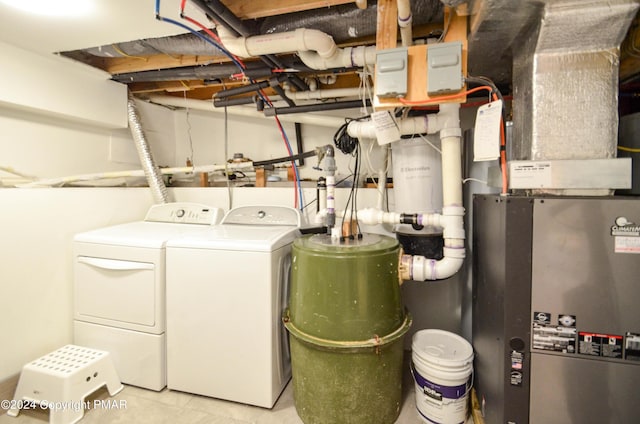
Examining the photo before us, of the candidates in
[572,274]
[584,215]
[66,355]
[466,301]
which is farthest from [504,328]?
[66,355]

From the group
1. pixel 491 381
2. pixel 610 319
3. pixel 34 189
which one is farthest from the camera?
→ pixel 34 189

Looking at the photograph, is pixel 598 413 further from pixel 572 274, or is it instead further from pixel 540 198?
pixel 540 198

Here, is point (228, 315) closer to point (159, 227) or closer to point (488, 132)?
point (159, 227)

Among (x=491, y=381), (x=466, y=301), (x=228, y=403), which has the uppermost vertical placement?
(x=466, y=301)

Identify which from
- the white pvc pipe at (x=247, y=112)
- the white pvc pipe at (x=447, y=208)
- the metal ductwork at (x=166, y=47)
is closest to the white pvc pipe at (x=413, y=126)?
the white pvc pipe at (x=447, y=208)

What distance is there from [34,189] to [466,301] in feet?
8.87

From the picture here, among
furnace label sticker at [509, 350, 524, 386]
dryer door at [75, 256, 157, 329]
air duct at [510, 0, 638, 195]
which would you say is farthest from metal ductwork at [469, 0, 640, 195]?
dryer door at [75, 256, 157, 329]

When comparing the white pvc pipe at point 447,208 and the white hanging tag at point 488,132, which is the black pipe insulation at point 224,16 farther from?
the white hanging tag at point 488,132

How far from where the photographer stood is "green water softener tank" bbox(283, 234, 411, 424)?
1338mm

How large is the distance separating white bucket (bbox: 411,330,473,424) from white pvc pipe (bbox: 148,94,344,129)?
1.60m

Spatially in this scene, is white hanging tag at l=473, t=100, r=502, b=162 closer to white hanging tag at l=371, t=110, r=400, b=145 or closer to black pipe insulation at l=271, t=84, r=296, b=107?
white hanging tag at l=371, t=110, r=400, b=145

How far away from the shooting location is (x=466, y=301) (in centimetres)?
190

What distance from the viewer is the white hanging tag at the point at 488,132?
1.21 meters

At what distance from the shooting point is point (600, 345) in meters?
1.02
